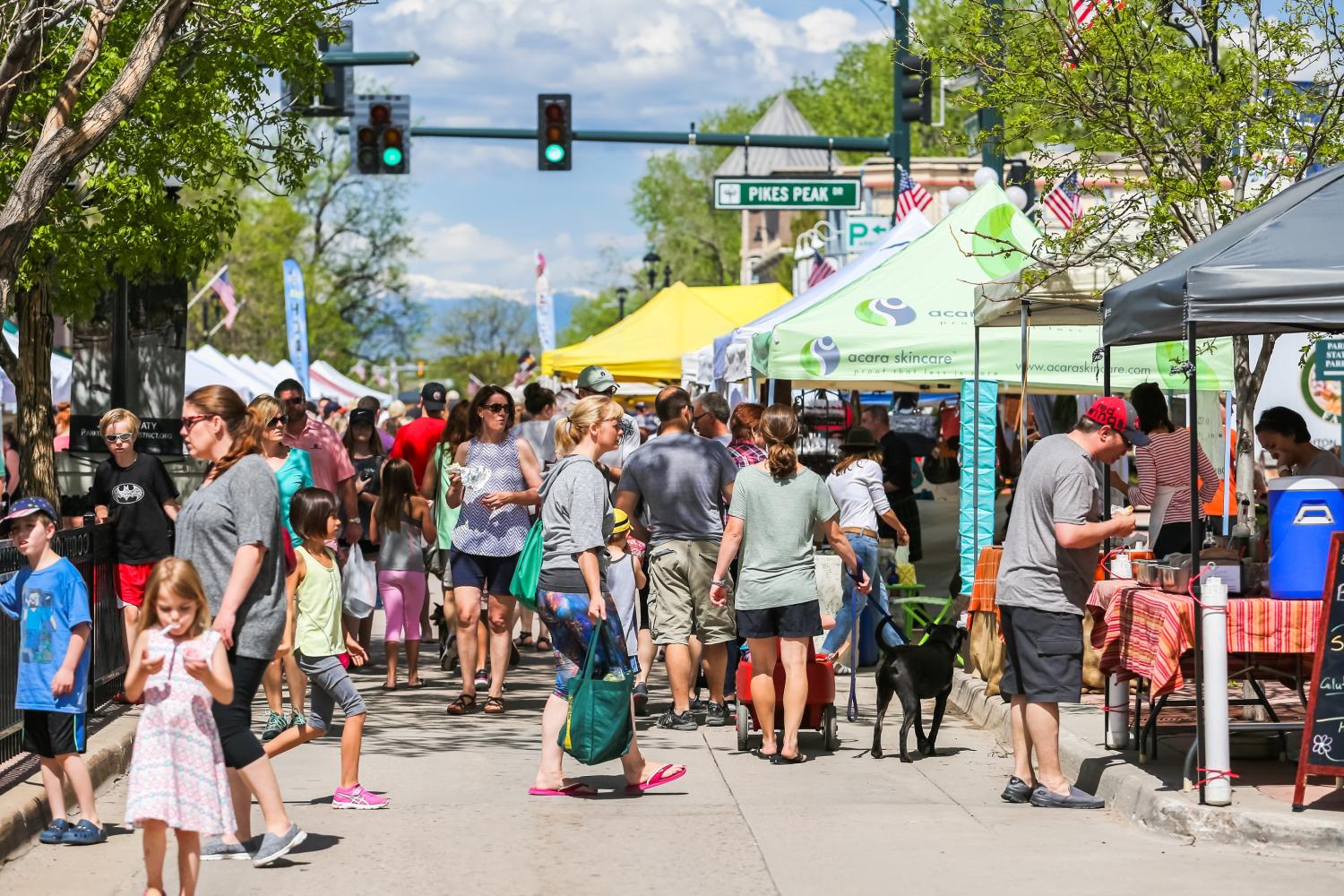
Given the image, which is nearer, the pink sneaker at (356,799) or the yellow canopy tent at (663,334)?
the pink sneaker at (356,799)

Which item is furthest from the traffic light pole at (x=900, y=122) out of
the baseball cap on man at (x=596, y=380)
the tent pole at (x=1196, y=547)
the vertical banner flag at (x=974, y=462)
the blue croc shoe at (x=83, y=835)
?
the blue croc shoe at (x=83, y=835)

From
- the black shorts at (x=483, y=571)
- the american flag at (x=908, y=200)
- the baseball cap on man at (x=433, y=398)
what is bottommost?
the black shorts at (x=483, y=571)

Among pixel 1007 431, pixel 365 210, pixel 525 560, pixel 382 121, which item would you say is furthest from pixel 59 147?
pixel 365 210

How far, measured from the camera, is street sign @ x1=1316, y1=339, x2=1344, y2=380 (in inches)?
663

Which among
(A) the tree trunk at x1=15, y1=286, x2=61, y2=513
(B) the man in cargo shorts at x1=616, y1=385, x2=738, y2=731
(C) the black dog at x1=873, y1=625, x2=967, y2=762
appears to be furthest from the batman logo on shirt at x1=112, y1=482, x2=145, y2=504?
(C) the black dog at x1=873, y1=625, x2=967, y2=762

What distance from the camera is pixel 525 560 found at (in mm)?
8523

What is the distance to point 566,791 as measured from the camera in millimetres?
8477

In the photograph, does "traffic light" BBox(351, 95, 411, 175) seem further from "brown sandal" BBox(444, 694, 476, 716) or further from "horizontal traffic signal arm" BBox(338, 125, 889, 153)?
"brown sandal" BBox(444, 694, 476, 716)

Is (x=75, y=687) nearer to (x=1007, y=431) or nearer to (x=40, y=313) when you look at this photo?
(x=40, y=313)

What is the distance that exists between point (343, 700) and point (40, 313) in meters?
9.29

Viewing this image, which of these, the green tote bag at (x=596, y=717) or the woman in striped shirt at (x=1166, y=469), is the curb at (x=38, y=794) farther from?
the woman in striped shirt at (x=1166, y=469)

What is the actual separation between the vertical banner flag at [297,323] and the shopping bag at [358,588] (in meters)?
18.5

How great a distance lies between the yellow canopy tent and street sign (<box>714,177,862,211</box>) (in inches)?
104

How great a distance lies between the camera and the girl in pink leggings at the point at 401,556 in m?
12.3
